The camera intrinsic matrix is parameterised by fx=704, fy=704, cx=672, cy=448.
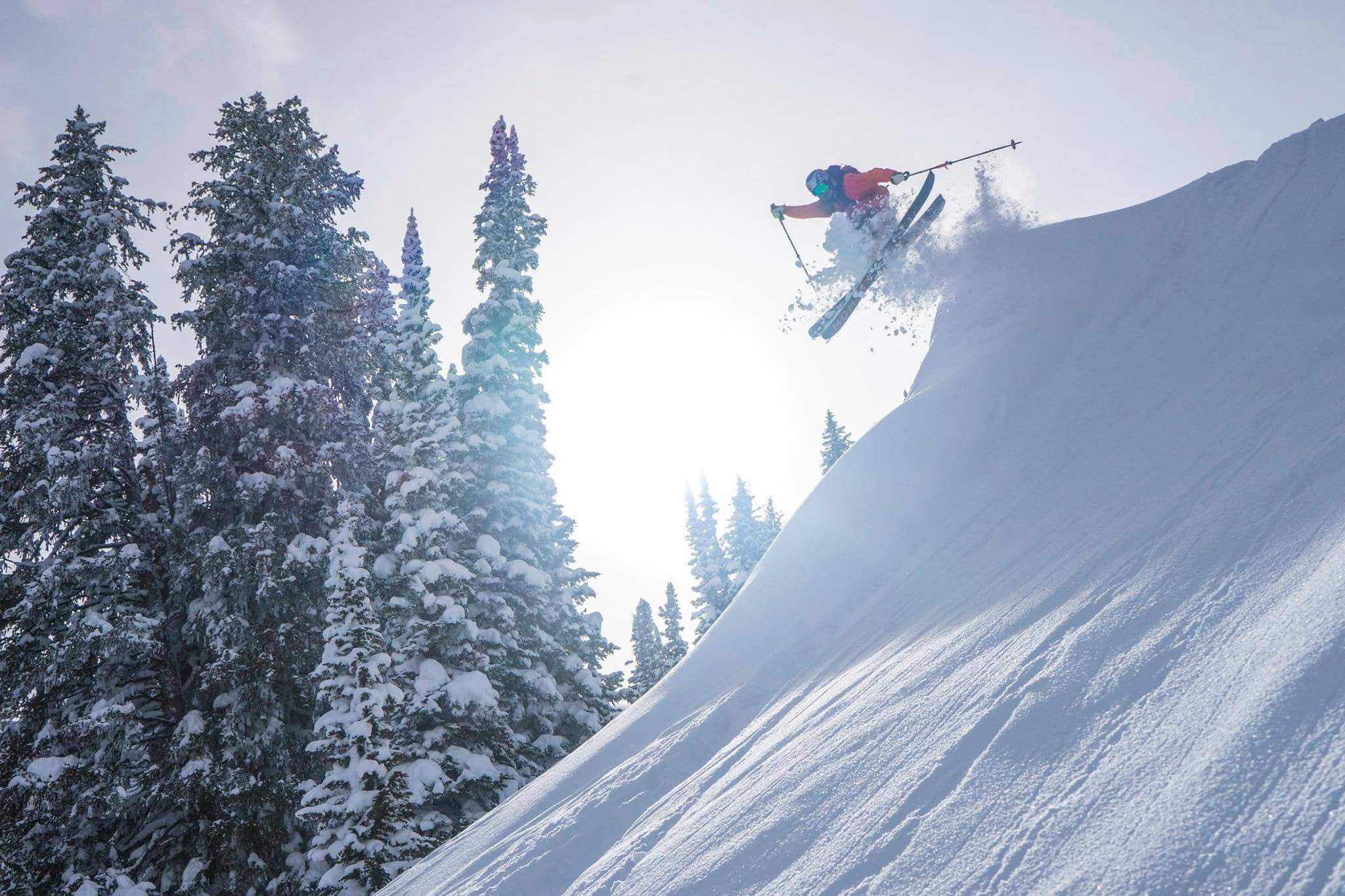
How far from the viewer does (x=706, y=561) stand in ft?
128

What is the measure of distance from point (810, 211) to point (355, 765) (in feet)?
47.6

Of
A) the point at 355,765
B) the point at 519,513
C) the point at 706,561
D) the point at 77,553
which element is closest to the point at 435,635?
the point at 355,765

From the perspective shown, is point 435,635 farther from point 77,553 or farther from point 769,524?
point 769,524

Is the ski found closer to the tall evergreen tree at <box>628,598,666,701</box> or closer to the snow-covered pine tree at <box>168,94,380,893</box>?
the snow-covered pine tree at <box>168,94,380,893</box>

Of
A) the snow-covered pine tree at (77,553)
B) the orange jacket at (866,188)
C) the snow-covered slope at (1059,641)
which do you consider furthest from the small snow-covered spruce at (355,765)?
the orange jacket at (866,188)

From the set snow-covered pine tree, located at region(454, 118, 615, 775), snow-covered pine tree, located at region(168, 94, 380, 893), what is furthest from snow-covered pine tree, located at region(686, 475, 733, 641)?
snow-covered pine tree, located at region(168, 94, 380, 893)

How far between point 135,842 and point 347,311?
35.1 feet

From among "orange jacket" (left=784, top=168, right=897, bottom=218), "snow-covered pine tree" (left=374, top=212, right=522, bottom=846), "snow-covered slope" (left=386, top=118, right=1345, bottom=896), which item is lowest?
"snow-covered slope" (left=386, top=118, right=1345, bottom=896)

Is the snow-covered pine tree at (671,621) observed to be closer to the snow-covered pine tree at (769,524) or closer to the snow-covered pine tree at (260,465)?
the snow-covered pine tree at (769,524)

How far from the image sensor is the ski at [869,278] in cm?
1512

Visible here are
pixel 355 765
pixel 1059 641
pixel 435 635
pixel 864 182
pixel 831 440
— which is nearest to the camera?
pixel 1059 641

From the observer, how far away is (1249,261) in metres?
8.54

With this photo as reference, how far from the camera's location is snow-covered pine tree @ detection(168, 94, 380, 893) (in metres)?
11.5

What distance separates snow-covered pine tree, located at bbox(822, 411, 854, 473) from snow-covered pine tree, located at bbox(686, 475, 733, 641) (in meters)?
7.07
